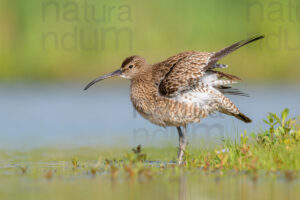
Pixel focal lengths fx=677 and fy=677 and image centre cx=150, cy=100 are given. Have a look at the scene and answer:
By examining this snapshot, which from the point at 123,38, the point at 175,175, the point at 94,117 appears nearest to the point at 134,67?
the point at 175,175

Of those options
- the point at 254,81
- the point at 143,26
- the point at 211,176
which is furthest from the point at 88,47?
the point at 211,176

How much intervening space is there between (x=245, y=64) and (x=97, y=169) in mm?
10081

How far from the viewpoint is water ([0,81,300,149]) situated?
11.7m

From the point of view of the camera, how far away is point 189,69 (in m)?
9.20

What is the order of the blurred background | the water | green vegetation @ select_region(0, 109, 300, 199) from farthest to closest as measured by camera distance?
1. the blurred background
2. the water
3. green vegetation @ select_region(0, 109, 300, 199)

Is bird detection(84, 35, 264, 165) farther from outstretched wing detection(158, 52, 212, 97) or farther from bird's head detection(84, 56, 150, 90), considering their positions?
bird's head detection(84, 56, 150, 90)

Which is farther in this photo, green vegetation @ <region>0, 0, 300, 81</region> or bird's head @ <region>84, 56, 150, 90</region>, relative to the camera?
green vegetation @ <region>0, 0, 300, 81</region>

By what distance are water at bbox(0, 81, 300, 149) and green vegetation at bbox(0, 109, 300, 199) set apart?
3.15 ft

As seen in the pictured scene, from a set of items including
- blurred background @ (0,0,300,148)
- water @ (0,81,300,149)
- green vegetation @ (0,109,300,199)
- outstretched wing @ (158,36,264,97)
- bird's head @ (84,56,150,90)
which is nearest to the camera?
green vegetation @ (0,109,300,199)

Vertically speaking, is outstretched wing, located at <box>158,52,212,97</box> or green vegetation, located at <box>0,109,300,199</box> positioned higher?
outstretched wing, located at <box>158,52,212,97</box>

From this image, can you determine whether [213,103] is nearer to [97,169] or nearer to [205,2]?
[97,169]

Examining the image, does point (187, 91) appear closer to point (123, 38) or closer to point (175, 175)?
point (175, 175)

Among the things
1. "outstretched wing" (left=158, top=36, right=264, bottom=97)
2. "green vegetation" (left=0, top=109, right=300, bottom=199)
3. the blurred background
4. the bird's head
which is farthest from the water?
the bird's head

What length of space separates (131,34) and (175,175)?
32.9 ft
